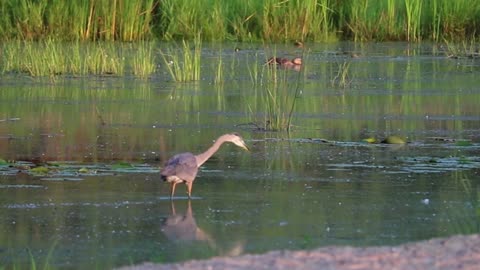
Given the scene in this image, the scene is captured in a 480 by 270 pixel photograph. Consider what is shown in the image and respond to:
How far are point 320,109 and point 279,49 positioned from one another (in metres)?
7.13

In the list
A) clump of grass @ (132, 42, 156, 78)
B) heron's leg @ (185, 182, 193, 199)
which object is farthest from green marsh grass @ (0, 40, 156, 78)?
heron's leg @ (185, 182, 193, 199)

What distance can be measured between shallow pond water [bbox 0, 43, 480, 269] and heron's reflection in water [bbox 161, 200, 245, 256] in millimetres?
12

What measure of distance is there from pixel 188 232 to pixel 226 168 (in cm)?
227

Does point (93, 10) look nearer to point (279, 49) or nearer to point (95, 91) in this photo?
point (279, 49)

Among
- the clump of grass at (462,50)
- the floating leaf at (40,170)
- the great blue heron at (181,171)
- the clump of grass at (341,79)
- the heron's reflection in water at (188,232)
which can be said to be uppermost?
the great blue heron at (181,171)

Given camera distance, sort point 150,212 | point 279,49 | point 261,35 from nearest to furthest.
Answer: point 150,212 → point 279,49 → point 261,35

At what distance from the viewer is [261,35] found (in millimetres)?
21531

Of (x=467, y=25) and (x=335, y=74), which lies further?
(x=467, y=25)

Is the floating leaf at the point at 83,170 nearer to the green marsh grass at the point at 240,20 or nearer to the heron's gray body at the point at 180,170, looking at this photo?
the heron's gray body at the point at 180,170

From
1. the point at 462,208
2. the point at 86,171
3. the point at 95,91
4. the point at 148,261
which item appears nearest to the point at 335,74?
the point at 95,91

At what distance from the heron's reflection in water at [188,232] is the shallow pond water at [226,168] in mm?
12

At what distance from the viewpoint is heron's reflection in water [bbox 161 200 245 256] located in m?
6.49

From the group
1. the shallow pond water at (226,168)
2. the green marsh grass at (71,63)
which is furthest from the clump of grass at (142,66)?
the shallow pond water at (226,168)

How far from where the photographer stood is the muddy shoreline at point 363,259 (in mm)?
5406
